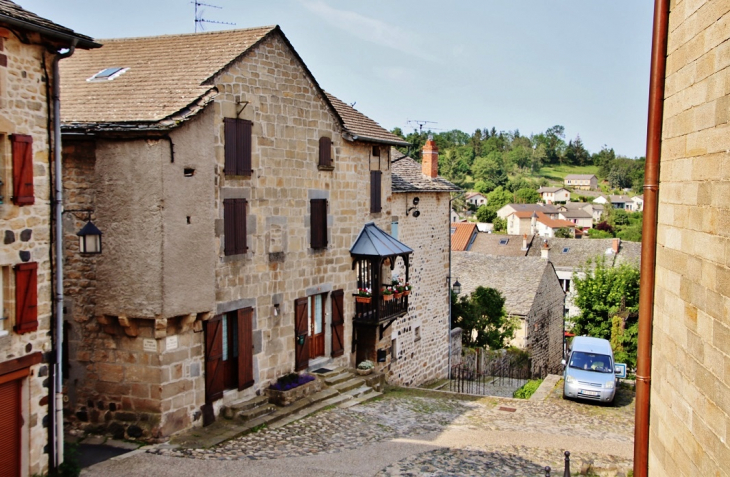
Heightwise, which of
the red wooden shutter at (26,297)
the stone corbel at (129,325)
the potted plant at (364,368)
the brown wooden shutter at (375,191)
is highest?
the brown wooden shutter at (375,191)

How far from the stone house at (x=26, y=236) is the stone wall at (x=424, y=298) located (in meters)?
12.0

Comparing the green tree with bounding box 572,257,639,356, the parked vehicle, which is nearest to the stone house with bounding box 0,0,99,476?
the parked vehicle

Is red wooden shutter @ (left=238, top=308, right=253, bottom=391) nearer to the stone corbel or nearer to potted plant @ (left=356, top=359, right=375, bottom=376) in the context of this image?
the stone corbel

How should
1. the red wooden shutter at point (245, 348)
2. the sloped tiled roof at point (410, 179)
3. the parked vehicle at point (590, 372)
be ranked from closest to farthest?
the red wooden shutter at point (245, 348) → the parked vehicle at point (590, 372) → the sloped tiled roof at point (410, 179)

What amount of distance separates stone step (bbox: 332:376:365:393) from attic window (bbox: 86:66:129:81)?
8763 mm

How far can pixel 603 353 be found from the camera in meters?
20.0

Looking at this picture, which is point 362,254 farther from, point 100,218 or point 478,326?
point 478,326

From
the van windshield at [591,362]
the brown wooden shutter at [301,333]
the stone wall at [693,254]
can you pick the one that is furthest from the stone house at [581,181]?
the stone wall at [693,254]

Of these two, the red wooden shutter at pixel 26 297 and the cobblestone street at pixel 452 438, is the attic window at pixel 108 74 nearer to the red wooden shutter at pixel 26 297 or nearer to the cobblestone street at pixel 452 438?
the red wooden shutter at pixel 26 297

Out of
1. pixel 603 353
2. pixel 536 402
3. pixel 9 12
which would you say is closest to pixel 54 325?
pixel 9 12

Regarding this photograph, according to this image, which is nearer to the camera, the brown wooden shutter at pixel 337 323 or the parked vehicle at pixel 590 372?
the parked vehicle at pixel 590 372

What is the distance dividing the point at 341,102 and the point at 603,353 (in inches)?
423

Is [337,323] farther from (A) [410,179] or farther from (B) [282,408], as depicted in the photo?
(A) [410,179]

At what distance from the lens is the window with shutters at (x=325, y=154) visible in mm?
17750
